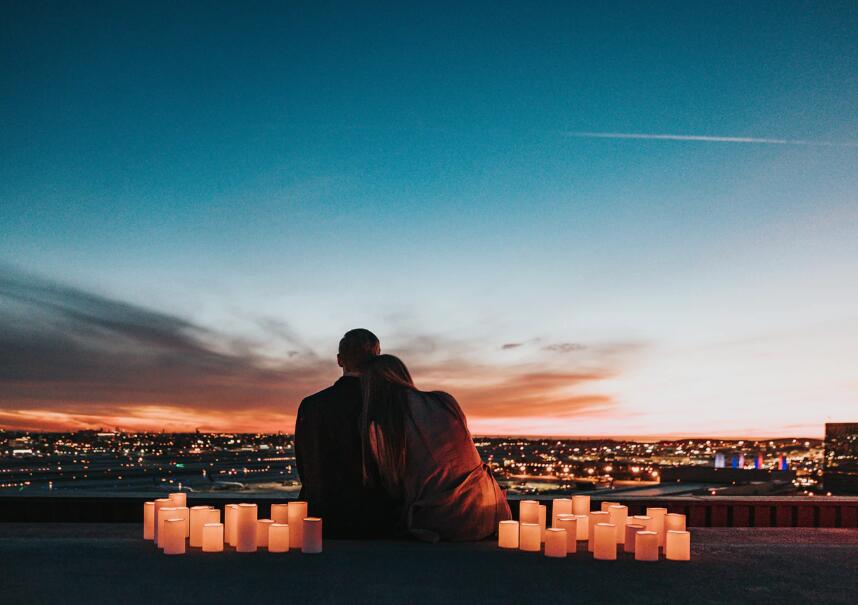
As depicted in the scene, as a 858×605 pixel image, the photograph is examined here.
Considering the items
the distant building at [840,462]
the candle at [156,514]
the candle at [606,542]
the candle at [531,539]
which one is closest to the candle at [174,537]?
the candle at [156,514]

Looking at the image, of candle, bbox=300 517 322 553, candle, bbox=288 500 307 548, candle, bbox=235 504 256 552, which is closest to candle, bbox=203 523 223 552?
candle, bbox=235 504 256 552

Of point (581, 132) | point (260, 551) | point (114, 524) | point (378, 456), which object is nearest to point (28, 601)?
point (260, 551)

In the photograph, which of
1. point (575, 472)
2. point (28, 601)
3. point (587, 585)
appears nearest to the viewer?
point (28, 601)

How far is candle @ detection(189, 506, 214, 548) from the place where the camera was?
5.41 metres

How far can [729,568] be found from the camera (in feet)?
16.0

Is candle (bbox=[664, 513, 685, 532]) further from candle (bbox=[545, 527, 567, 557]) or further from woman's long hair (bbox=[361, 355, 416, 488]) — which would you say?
woman's long hair (bbox=[361, 355, 416, 488])

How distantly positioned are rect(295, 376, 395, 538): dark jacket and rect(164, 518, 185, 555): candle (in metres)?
1.09

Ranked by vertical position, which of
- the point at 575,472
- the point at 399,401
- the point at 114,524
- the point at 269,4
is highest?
the point at 269,4

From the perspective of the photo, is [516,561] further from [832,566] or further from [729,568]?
[832,566]

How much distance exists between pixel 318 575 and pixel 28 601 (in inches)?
54.7

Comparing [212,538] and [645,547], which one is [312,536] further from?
[645,547]

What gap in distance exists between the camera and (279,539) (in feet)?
17.4

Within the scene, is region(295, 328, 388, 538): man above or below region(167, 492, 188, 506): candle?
above

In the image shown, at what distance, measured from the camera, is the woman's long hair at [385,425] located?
5.87 m
